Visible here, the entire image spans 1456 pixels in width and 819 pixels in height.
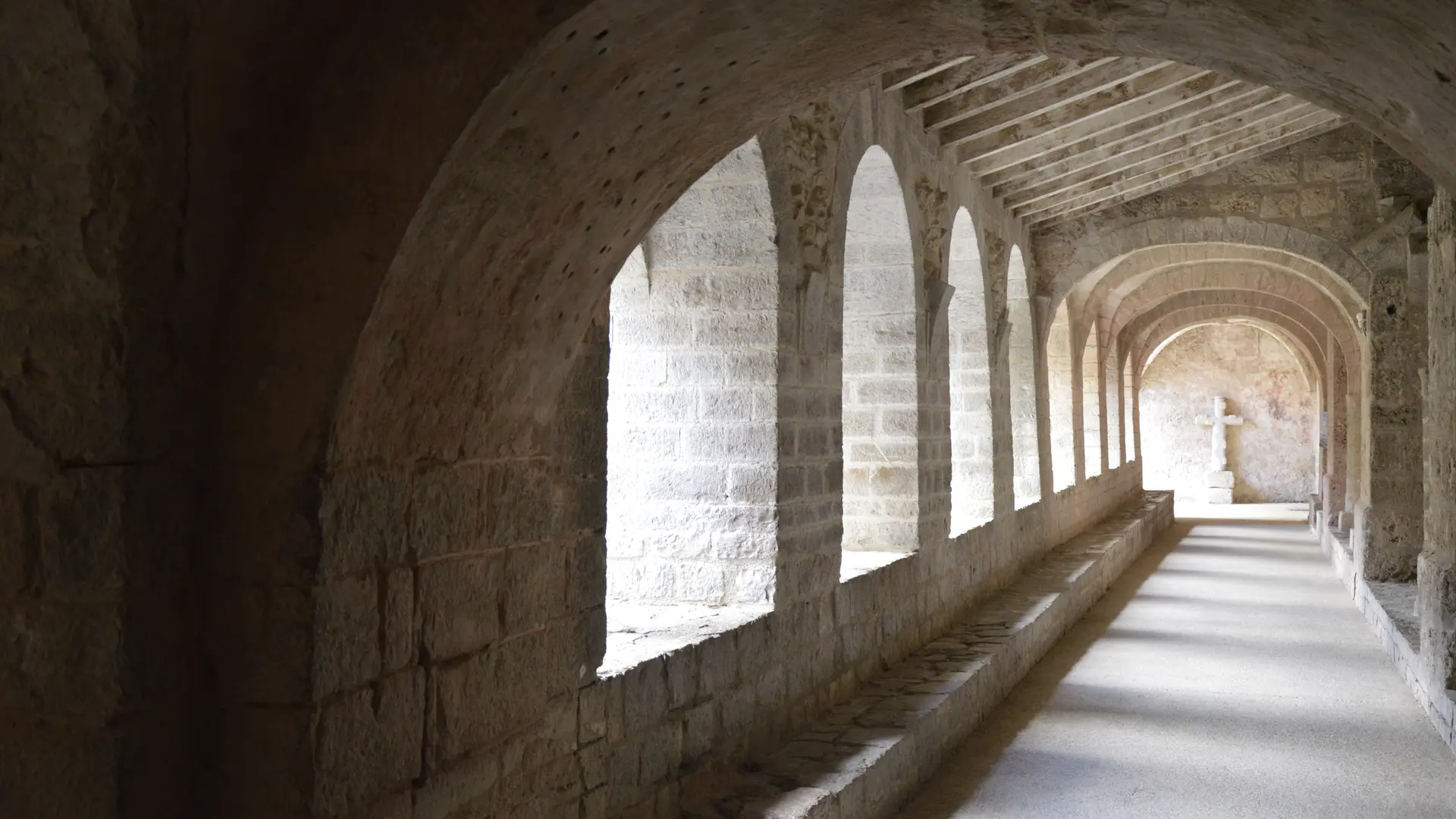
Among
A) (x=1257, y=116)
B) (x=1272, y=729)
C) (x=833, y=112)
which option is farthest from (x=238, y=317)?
(x=1257, y=116)

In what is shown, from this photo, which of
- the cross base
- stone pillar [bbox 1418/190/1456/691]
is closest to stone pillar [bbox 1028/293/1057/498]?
stone pillar [bbox 1418/190/1456/691]

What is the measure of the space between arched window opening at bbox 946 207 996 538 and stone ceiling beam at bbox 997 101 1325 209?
97cm

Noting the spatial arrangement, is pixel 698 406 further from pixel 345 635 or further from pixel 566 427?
pixel 345 635

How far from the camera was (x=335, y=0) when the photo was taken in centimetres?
198

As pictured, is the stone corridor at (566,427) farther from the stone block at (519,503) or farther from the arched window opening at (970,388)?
the arched window opening at (970,388)

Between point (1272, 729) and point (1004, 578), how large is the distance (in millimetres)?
2811

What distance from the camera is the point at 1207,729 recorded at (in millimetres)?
5699

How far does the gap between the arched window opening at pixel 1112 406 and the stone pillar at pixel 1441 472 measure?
8.35 metres

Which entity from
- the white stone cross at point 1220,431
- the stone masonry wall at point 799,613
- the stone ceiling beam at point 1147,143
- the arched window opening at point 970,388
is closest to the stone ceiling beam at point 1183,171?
the stone ceiling beam at point 1147,143

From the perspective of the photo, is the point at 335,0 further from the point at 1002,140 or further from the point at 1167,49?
the point at 1002,140

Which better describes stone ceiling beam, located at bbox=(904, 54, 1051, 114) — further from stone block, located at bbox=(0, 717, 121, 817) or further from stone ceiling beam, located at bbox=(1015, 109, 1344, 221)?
stone block, located at bbox=(0, 717, 121, 817)

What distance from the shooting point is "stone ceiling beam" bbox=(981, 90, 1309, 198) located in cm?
822

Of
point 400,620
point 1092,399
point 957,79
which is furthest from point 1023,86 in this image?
point 1092,399

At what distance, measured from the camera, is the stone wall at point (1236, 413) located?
22.5 m
